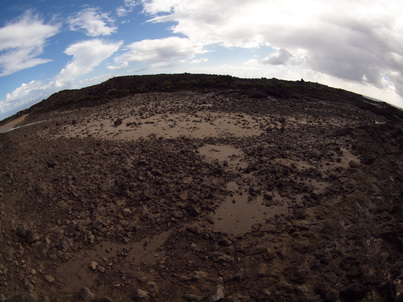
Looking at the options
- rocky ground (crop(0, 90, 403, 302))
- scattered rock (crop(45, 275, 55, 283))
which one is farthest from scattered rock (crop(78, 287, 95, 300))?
scattered rock (crop(45, 275, 55, 283))

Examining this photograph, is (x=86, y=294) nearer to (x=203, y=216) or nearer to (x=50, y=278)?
(x=50, y=278)

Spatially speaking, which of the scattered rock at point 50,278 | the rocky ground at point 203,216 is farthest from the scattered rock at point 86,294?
the scattered rock at point 50,278

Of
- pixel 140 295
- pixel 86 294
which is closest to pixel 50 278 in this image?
pixel 86 294

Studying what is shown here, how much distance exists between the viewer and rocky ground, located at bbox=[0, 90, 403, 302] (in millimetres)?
6059

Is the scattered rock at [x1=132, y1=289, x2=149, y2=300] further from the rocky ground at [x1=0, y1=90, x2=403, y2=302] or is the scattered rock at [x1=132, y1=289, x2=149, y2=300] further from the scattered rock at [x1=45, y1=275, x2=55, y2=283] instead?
the scattered rock at [x1=45, y1=275, x2=55, y2=283]

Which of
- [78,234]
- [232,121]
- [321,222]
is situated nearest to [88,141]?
[78,234]

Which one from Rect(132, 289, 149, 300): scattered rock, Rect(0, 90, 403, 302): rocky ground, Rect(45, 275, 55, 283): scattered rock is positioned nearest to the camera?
Rect(132, 289, 149, 300): scattered rock

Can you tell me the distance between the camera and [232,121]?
51.4 feet

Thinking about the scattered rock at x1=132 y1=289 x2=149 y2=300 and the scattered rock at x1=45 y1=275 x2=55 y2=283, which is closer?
the scattered rock at x1=132 y1=289 x2=149 y2=300

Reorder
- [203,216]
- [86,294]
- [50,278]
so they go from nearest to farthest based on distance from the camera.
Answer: [86,294]
[50,278]
[203,216]

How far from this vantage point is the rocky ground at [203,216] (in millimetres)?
6059

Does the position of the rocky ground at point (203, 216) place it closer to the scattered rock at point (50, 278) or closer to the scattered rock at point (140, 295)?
the scattered rock at point (140, 295)

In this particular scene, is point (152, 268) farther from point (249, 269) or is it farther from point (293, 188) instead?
point (293, 188)

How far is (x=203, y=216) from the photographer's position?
8.06 meters
